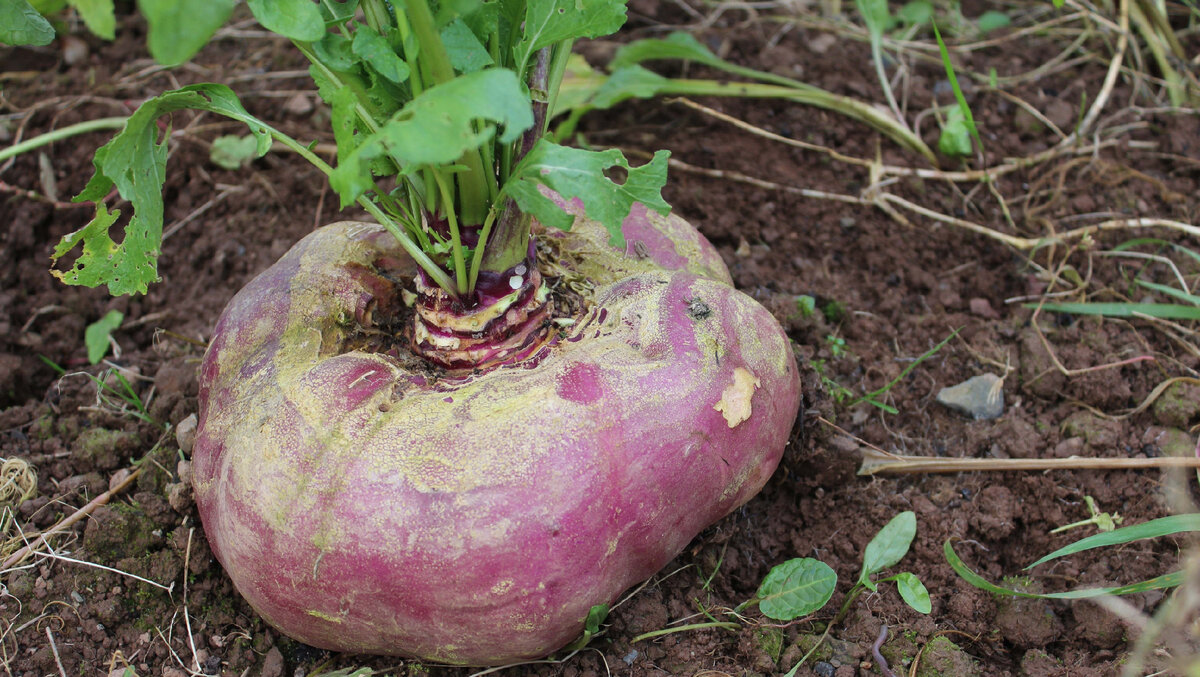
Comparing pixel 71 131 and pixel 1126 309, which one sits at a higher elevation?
pixel 71 131

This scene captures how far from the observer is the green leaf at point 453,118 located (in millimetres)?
1213

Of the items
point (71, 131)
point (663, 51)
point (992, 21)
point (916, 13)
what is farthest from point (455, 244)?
point (992, 21)

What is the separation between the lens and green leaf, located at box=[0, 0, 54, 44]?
4.78 feet

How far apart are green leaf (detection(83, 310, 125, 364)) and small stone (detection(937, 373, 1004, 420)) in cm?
203

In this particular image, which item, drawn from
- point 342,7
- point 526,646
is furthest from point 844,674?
point 342,7

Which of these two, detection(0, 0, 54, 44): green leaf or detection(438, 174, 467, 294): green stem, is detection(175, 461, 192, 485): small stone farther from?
detection(0, 0, 54, 44): green leaf

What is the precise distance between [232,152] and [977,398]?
218cm

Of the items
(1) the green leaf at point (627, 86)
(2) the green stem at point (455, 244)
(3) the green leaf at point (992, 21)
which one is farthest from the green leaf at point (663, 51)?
(2) the green stem at point (455, 244)

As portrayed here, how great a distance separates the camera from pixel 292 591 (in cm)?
151

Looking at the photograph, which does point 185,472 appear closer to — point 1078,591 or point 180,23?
point 180,23

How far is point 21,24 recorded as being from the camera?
4.83ft

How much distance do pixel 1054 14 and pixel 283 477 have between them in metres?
3.04

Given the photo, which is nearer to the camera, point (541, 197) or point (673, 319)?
point (541, 197)

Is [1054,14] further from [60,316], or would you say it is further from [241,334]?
[60,316]
